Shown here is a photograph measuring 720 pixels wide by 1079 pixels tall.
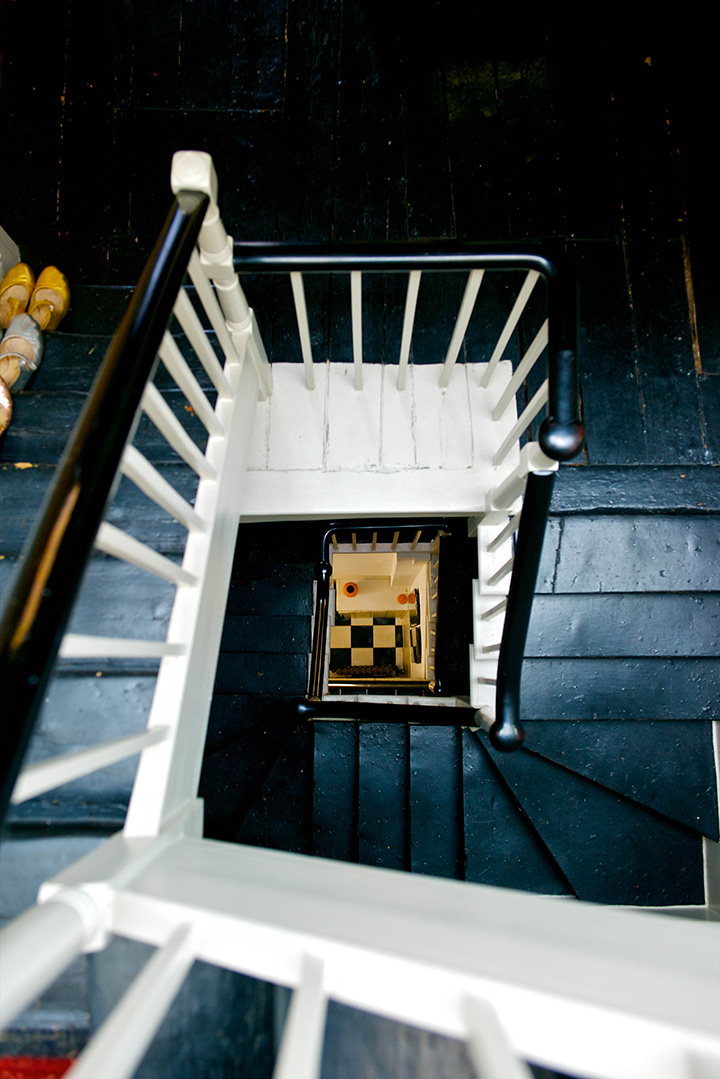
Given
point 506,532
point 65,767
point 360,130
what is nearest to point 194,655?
point 65,767

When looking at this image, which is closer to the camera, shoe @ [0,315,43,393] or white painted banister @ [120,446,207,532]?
white painted banister @ [120,446,207,532]

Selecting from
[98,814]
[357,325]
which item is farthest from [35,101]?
[98,814]

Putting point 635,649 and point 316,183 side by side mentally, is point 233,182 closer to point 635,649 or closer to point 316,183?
point 316,183

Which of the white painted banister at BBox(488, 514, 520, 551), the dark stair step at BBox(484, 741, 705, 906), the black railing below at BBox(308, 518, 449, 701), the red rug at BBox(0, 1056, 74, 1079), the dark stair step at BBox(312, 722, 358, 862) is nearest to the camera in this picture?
the red rug at BBox(0, 1056, 74, 1079)

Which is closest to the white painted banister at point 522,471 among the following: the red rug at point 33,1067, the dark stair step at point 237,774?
the dark stair step at point 237,774

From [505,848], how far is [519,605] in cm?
115

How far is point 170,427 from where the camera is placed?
1066mm

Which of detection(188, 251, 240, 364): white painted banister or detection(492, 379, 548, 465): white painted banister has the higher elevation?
detection(188, 251, 240, 364): white painted banister

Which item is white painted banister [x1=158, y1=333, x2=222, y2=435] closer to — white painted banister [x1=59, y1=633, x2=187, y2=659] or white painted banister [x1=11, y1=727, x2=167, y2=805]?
white painted banister [x1=59, y1=633, x2=187, y2=659]

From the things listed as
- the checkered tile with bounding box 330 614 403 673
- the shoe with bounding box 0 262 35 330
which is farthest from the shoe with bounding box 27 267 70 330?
the checkered tile with bounding box 330 614 403 673

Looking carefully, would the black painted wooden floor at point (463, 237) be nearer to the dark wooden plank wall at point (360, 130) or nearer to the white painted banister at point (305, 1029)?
the dark wooden plank wall at point (360, 130)

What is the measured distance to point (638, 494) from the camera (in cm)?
189

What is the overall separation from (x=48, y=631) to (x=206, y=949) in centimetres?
43

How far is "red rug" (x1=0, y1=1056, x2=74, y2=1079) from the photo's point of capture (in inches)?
40.3
